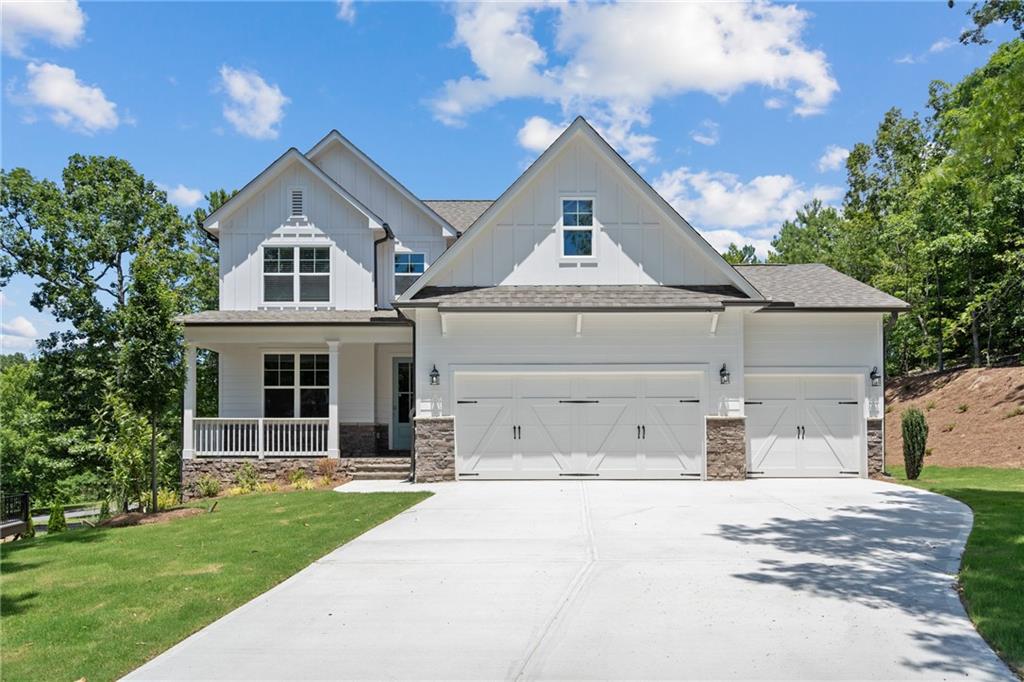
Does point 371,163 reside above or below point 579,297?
above

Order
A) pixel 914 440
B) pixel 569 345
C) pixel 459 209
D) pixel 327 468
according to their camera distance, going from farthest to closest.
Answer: pixel 459 209 < pixel 327 468 < pixel 914 440 < pixel 569 345

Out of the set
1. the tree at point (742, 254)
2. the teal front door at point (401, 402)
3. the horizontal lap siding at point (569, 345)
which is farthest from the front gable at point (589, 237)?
the tree at point (742, 254)

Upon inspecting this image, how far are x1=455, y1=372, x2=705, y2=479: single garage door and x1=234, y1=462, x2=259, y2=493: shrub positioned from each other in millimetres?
5195

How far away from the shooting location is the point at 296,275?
18609 mm

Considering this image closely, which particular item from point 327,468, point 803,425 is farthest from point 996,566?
point 327,468

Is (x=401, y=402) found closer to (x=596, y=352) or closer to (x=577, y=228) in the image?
(x=596, y=352)

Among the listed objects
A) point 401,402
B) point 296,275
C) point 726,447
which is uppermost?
point 296,275

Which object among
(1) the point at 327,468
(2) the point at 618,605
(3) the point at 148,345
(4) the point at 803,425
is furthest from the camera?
(1) the point at 327,468

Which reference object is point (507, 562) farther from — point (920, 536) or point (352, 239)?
point (352, 239)

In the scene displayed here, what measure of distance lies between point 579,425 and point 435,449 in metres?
3.30

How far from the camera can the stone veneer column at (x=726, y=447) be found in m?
15.4

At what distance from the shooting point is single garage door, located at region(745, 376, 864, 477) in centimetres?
1605

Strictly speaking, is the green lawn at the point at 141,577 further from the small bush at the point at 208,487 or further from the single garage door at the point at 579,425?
the small bush at the point at 208,487

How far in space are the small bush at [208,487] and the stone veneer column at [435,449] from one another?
5.10m
